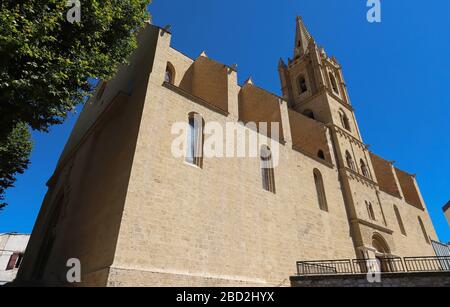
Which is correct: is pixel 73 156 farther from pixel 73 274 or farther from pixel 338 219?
pixel 338 219

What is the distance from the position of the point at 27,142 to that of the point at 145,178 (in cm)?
957

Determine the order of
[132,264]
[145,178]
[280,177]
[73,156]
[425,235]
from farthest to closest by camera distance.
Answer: [425,235], [73,156], [280,177], [145,178], [132,264]

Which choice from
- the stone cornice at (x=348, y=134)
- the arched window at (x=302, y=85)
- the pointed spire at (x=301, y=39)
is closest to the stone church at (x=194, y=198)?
the stone cornice at (x=348, y=134)

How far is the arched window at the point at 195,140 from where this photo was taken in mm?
11750

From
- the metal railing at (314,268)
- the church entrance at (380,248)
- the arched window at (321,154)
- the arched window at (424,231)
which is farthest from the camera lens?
the arched window at (424,231)

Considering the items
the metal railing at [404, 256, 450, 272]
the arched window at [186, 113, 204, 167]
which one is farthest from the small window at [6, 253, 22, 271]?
the metal railing at [404, 256, 450, 272]

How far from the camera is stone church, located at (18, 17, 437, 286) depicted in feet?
29.3

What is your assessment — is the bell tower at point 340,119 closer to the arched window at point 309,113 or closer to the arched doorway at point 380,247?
the arched window at point 309,113

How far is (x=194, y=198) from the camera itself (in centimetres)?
1041

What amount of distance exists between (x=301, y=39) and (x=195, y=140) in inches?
1009

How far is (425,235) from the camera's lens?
24.5 meters

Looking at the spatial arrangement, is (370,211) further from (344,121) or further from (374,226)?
(344,121)

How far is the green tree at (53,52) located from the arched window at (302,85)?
19.9m

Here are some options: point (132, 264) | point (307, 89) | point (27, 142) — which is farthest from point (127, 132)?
point (307, 89)
